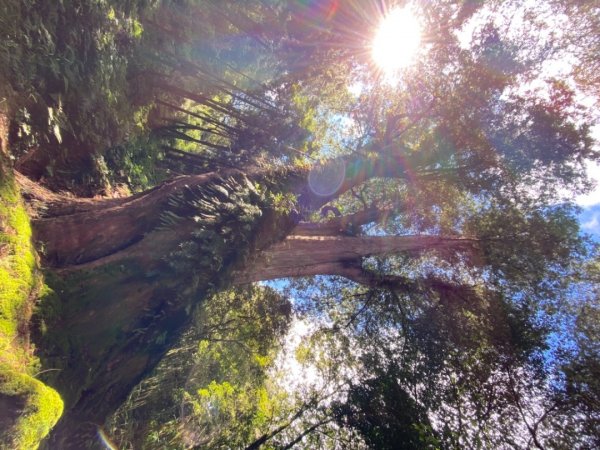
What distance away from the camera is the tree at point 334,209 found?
21.9 feet

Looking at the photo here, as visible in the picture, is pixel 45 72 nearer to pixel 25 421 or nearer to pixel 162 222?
pixel 162 222

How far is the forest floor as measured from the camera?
12.5 ft

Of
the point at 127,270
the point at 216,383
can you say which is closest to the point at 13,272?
the point at 127,270

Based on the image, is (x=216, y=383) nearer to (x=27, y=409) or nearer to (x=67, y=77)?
(x=27, y=409)

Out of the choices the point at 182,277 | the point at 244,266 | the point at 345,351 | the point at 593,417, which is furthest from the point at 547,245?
the point at 182,277

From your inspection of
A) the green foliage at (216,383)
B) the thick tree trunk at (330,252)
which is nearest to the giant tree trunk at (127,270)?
the thick tree trunk at (330,252)

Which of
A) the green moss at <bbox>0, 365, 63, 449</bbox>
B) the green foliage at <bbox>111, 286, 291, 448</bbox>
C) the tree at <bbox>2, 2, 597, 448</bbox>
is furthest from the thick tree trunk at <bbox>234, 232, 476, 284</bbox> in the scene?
the green moss at <bbox>0, 365, 63, 449</bbox>

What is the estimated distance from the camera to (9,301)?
4711mm

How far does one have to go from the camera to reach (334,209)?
14.7 m

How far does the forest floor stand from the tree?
50 cm

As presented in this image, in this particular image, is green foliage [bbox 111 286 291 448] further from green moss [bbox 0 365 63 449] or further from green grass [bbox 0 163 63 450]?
green moss [bbox 0 365 63 449]

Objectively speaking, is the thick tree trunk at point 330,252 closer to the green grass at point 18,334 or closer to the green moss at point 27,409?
the green grass at point 18,334

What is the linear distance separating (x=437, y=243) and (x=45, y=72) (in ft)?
38.0

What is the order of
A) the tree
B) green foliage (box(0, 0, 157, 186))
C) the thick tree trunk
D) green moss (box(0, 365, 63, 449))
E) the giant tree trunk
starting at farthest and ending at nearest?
1. the thick tree trunk
2. the tree
3. the giant tree trunk
4. green foliage (box(0, 0, 157, 186))
5. green moss (box(0, 365, 63, 449))
